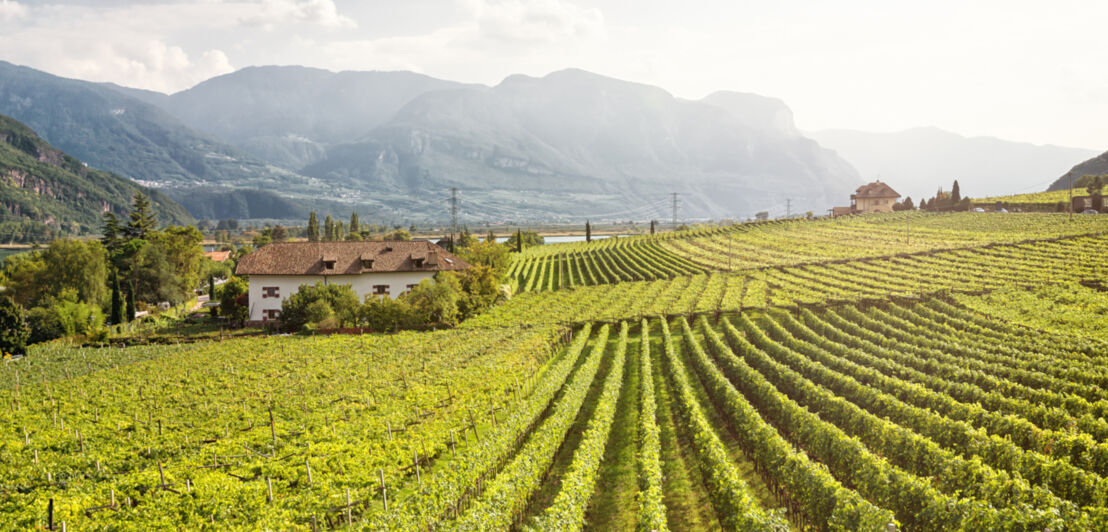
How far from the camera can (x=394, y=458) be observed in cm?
2016

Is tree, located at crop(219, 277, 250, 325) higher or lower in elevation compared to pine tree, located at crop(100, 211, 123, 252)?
lower

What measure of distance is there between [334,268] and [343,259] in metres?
1.63

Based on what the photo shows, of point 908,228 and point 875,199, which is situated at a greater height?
point 875,199

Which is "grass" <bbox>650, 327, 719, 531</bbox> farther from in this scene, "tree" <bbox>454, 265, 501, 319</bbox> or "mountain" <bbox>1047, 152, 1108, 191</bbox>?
"mountain" <bbox>1047, 152, 1108, 191</bbox>

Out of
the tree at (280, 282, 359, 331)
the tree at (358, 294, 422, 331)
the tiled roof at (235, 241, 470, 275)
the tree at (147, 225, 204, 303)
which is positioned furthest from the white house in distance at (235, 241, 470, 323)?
the tree at (147, 225, 204, 303)

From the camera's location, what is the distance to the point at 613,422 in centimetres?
2614

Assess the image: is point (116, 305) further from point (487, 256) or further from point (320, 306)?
point (487, 256)

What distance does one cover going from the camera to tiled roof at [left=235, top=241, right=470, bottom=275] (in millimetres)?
64250

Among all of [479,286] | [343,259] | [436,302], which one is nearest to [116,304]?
[343,259]

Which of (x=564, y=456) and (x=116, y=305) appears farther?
(x=116, y=305)

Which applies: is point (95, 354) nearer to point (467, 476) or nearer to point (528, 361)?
point (528, 361)

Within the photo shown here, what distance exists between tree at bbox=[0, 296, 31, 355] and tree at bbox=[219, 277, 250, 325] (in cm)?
1679

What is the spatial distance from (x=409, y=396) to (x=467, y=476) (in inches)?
503

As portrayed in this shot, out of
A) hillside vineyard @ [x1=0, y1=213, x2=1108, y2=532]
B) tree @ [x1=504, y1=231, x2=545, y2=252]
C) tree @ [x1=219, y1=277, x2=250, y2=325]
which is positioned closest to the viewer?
hillside vineyard @ [x1=0, y1=213, x2=1108, y2=532]
